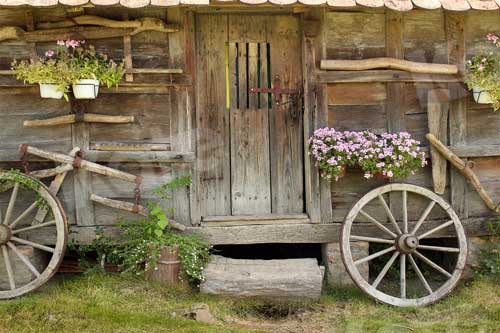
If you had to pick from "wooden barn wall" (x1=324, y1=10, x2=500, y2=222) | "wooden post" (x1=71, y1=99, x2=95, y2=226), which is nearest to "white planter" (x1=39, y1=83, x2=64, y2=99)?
"wooden post" (x1=71, y1=99, x2=95, y2=226)

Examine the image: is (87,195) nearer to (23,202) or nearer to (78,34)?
(23,202)

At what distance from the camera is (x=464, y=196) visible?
646 cm

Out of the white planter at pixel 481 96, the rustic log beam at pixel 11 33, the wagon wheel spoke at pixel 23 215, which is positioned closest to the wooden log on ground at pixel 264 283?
the wagon wheel spoke at pixel 23 215

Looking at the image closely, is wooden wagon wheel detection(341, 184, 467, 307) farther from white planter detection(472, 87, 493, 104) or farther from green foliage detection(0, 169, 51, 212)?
green foliage detection(0, 169, 51, 212)

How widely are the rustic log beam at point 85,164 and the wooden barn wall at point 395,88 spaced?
6.98 feet

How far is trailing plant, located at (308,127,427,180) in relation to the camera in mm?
5949

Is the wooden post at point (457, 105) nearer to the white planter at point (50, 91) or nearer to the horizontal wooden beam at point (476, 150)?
the horizontal wooden beam at point (476, 150)

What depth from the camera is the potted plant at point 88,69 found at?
5789mm

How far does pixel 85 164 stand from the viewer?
6051 mm

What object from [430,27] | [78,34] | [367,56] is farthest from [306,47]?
[78,34]

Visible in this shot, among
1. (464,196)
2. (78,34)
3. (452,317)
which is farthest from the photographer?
(464,196)

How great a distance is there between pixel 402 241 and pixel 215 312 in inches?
77.0

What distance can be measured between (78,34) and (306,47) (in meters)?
2.26

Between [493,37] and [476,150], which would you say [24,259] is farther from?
[493,37]
